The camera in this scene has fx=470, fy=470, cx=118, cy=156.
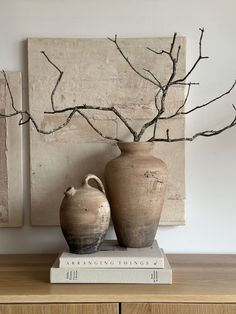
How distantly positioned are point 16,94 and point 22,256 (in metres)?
0.54

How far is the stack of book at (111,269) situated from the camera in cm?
125

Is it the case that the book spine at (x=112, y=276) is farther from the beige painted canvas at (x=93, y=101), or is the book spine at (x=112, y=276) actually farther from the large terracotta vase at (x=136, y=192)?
the beige painted canvas at (x=93, y=101)

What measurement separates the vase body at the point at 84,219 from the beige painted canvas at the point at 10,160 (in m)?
0.33

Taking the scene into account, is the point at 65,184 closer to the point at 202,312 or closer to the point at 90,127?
the point at 90,127

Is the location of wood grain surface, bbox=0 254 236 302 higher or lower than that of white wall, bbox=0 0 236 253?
lower

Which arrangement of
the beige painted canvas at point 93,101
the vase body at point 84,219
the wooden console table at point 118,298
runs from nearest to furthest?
the wooden console table at point 118,298, the vase body at point 84,219, the beige painted canvas at point 93,101

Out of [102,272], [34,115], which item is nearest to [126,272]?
[102,272]

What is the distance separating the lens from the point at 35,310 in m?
1.18

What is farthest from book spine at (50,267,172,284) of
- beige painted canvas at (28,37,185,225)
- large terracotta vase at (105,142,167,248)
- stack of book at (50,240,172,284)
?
beige painted canvas at (28,37,185,225)

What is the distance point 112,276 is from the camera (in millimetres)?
1257

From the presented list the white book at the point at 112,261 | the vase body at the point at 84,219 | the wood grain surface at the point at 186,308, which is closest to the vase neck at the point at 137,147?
the vase body at the point at 84,219

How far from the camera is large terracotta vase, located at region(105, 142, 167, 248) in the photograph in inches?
54.0

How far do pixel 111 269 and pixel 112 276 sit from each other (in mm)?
18

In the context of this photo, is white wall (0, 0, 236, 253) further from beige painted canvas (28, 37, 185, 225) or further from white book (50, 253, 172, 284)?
white book (50, 253, 172, 284)
